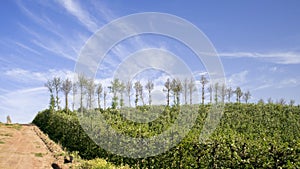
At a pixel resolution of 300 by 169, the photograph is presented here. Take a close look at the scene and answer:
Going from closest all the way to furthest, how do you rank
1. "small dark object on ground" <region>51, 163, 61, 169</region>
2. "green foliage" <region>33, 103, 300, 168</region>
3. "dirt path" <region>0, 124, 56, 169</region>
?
"green foliage" <region>33, 103, 300, 168</region>, "small dark object on ground" <region>51, 163, 61, 169</region>, "dirt path" <region>0, 124, 56, 169</region>

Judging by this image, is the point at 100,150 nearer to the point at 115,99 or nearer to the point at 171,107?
the point at 171,107

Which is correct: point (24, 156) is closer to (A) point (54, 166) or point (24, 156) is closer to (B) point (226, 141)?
(A) point (54, 166)

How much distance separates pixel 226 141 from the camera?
7.97m

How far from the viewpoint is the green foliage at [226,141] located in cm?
682

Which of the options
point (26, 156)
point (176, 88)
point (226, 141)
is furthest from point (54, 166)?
point (176, 88)

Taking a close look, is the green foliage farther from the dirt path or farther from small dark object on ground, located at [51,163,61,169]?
small dark object on ground, located at [51,163,61,169]

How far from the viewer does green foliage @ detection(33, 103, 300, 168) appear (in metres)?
6.82

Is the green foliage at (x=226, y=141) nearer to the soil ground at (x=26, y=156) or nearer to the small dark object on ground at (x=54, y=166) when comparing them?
the soil ground at (x=26, y=156)

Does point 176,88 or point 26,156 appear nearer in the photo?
point 26,156

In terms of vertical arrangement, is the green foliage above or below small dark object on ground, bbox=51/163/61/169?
above

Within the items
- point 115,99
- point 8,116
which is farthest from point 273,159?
point 8,116

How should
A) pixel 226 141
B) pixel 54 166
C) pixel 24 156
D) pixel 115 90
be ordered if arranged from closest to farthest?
pixel 226 141, pixel 54 166, pixel 24 156, pixel 115 90

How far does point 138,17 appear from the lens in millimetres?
11484

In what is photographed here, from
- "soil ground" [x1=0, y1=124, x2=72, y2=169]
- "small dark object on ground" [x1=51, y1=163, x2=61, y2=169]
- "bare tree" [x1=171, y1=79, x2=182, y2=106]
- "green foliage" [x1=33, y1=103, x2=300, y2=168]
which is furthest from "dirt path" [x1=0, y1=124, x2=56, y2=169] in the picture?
"bare tree" [x1=171, y1=79, x2=182, y2=106]
